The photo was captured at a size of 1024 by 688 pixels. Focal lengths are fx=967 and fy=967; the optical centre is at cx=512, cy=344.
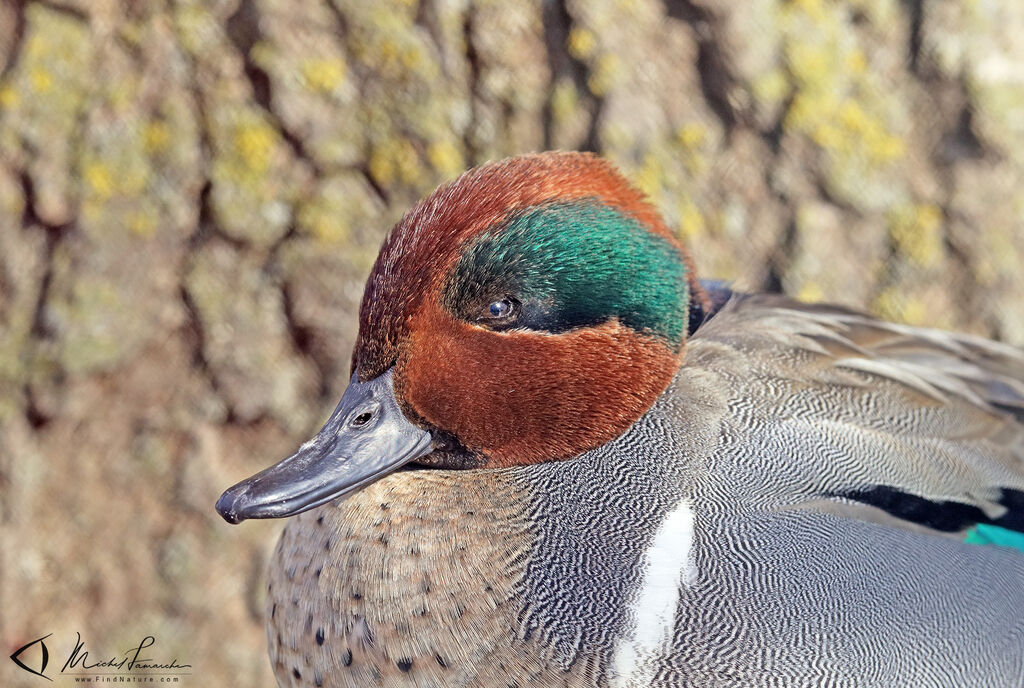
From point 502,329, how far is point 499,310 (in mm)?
28

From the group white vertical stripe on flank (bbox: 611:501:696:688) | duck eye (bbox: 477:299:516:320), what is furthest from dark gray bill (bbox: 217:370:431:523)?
white vertical stripe on flank (bbox: 611:501:696:688)

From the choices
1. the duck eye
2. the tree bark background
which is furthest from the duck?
the tree bark background

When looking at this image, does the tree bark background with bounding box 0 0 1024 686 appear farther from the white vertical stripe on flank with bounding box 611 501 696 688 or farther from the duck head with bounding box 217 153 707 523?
the white vertical stripe on flank with bounding box 611 501 696 688

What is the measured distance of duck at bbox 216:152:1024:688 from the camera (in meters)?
1.24

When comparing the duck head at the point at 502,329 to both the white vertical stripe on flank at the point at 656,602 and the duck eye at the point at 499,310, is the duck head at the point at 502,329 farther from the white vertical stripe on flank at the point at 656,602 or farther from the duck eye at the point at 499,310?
the white vertical stripe on flank at the point at 656,602

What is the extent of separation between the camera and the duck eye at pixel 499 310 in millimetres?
1254

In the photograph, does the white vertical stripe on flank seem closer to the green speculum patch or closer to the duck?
the duck

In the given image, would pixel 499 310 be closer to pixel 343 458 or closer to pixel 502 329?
pixel 502 329

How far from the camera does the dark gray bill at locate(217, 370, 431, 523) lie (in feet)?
4.03

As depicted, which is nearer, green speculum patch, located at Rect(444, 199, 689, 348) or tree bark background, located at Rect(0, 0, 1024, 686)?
green speculum patch, located at Rect(444, 199, 689, 348)

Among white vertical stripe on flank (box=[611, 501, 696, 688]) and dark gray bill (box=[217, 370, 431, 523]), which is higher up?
dark gray bill (box=[217, 370, 431, 523])

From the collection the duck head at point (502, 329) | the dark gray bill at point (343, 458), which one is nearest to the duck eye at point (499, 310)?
the duck head at point (502, 329)

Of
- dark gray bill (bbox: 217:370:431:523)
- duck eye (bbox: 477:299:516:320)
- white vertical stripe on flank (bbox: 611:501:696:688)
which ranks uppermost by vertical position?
duck eye (bbox: 477:299:516:320)

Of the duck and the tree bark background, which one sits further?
the tree bark background
